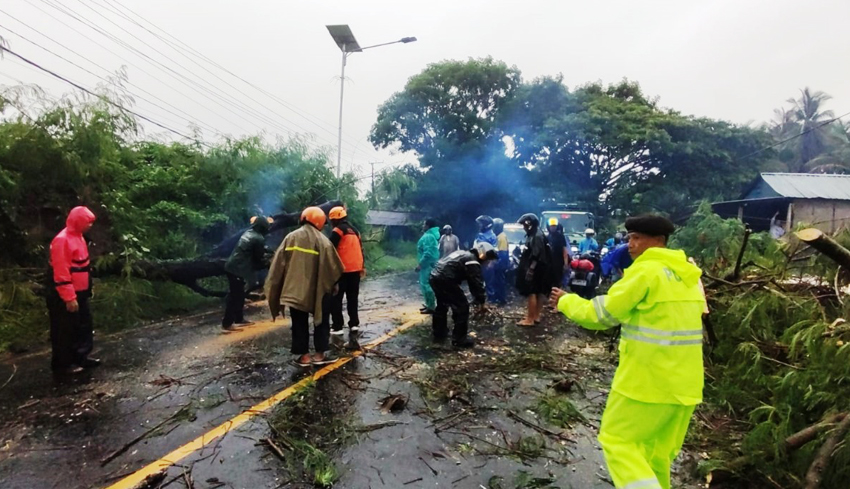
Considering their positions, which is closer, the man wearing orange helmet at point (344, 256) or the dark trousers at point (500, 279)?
the man wearing orange helmet at point (344, 256)

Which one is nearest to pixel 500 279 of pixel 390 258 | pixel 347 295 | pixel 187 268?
pixel 347 295

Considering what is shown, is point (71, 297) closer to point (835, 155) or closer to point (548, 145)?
point (548, 145)

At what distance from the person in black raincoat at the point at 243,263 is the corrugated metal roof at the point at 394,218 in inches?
821

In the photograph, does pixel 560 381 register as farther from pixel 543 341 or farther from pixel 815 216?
pixel 815 216

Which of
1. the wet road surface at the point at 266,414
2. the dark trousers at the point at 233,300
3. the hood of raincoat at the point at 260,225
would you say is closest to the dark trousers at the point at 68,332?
the wet road surface at the point at 266,414

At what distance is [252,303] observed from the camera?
9.59m

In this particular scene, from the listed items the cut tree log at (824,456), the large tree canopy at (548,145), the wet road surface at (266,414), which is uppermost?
the large tree canopy at (548,145)

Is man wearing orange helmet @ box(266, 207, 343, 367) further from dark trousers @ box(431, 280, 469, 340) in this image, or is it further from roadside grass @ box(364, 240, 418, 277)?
roadside grass @ box(364, 240, 418, 277)

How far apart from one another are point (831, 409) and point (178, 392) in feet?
17.0

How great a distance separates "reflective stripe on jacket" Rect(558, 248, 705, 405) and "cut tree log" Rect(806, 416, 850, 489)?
3.20ft

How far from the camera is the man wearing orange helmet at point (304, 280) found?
5117 millimetres

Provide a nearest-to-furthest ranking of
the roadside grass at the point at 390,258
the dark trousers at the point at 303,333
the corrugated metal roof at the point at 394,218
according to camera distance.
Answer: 1. the dark trousers at the point at 303,333
2. the roadside grass at the point at 390,258
3. the corrugated metal roof at the point at 394,218

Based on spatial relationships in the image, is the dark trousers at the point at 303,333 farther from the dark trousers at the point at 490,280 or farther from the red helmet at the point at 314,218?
the dark trousers at the point at 490,280

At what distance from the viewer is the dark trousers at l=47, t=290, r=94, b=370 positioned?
4.99 metres
